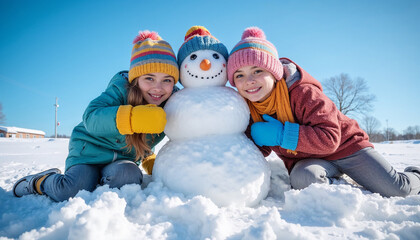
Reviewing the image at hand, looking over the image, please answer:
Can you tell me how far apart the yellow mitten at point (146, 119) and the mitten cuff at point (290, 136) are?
0.95 m

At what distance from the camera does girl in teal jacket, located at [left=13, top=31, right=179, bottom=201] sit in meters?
1.57

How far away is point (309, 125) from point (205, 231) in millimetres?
1239

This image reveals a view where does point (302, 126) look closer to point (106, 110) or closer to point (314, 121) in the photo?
point (314, 121)

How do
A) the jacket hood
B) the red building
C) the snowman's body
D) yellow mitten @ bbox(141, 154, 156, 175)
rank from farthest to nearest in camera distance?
the red building
yellow mitten @ bbox(141, 154, 156, 175)
the jacket hood
the snowman's body

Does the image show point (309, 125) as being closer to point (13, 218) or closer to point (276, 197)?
point (276, 197)

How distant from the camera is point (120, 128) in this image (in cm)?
155

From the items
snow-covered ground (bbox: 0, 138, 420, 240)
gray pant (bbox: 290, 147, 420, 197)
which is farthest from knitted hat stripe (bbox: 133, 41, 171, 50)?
gray pant (bbox: 290, 147, 420, 197)

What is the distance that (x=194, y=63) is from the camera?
1872 millimetres

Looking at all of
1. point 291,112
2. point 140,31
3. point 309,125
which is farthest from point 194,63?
point 309,125

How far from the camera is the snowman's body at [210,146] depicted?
142cm

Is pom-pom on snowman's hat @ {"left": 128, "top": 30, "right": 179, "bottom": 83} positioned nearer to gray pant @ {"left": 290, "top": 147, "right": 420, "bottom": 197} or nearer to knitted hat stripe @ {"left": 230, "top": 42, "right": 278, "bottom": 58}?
knitted hat stripe @ {"left": 230, "top": 42, "right": 278, "bottom": 58}

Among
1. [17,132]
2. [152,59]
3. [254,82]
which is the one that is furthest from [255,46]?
[17,132]

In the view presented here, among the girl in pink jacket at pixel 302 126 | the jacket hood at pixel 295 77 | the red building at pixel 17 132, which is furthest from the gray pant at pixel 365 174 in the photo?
the red building at pixel 17 132

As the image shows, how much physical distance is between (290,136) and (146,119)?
3.57 ft
